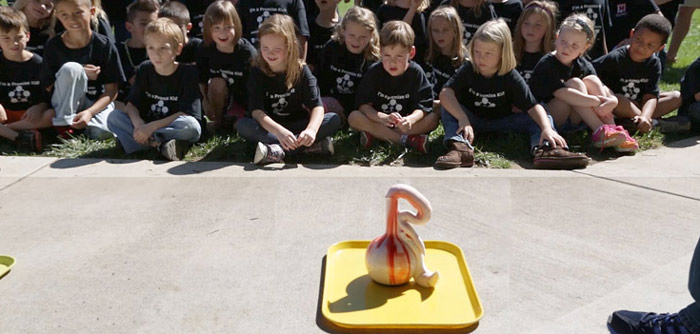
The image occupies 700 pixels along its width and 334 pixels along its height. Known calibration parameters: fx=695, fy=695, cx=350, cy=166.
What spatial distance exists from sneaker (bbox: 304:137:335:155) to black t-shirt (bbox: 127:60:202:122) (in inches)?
34.7

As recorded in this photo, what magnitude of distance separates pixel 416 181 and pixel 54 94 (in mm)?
2851

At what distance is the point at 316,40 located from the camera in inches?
241

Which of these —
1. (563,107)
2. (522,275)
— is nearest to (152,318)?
(522,275)

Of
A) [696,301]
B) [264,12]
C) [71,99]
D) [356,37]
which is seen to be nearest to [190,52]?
[264,12]

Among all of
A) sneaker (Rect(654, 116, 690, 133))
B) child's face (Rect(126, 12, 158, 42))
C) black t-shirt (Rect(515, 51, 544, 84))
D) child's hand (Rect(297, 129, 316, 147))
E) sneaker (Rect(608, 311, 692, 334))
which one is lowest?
sneaker (Rect(608, 311, 692, 334))

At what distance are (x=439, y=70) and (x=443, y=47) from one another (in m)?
0.19

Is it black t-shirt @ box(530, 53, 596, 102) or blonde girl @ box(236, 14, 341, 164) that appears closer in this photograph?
blonde girl @ box(236, 14, 341, 164)

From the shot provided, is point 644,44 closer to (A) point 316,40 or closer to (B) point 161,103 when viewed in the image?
(A) point 316,40

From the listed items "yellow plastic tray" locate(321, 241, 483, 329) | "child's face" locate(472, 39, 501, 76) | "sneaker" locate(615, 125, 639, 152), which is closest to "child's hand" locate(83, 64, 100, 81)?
"child's face" locate(472, 39, 501, 76)

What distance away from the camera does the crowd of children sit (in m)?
4.88

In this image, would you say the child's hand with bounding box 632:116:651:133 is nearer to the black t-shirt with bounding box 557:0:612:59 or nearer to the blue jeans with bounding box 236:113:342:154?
the black t-shirt with bounding box 557:0:612:59

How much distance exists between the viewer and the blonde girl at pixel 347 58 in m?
5.35

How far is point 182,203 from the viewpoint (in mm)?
3938

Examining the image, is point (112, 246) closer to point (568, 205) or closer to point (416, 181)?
point (416, 181)
